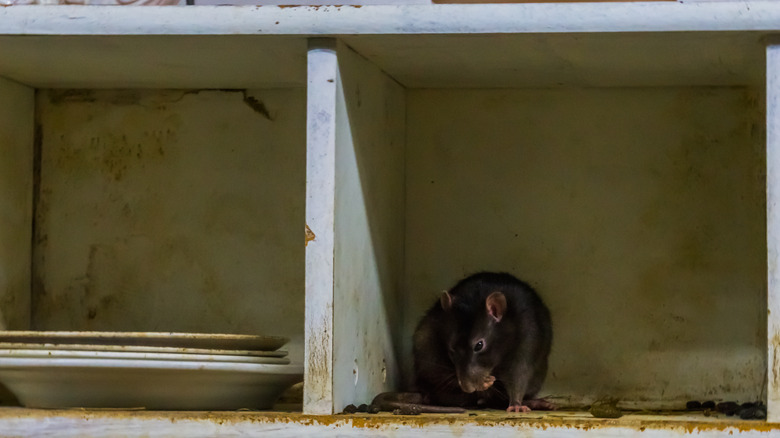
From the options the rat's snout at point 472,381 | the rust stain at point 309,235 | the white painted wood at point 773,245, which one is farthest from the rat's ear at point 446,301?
the white painted wood at point 773,245

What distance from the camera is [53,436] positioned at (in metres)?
1.43

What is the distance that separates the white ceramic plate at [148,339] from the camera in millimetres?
1481

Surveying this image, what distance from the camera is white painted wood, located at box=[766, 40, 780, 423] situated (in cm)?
A: 136

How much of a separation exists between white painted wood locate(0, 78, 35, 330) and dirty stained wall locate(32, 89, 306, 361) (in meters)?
0.03

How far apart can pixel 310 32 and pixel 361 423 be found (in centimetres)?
52

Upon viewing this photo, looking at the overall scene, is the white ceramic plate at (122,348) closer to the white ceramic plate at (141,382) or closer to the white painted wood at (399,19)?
the white ceramic plate at (141,382)

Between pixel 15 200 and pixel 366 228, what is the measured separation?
2.25ft

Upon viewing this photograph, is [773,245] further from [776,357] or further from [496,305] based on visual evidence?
[496,305]

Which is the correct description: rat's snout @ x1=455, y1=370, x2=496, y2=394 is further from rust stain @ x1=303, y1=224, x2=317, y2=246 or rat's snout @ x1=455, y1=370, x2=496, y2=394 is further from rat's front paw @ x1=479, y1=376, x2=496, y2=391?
rust stain @ x1=303, y1=224, x2=317, y2=246

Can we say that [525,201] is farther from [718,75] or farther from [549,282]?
[718,75]

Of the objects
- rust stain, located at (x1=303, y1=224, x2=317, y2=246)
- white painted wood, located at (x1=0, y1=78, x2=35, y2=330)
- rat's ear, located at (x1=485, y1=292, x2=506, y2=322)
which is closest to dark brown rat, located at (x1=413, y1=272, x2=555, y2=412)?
rat's ear, located at (x1=485, y1=292, x2=506, y2=322)

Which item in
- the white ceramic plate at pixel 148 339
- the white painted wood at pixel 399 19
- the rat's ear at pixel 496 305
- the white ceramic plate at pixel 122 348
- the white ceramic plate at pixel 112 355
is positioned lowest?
the white ceramic plate at pixel 112 355

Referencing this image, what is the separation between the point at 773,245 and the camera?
137 centimetres

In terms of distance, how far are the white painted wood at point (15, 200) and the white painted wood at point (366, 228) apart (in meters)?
0.66
